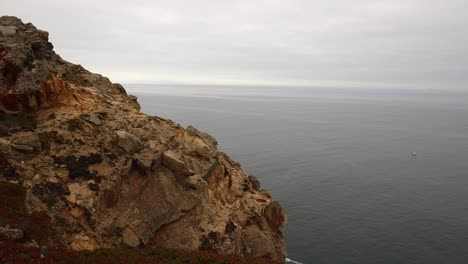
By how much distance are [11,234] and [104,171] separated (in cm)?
860

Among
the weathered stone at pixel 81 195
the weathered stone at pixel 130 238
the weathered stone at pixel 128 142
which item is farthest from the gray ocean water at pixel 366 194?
the weathered stone at pixel 81 195

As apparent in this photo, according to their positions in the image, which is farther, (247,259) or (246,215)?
(246,215)

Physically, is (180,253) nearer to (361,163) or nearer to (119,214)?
(119,214)

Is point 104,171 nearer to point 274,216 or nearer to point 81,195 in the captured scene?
point 81,195

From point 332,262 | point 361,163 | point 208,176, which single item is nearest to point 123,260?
→ point 208,176

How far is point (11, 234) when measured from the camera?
2066 cm

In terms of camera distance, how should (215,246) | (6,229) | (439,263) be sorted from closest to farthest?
1. (6,229)
2. (215,246)
3. (439,263)

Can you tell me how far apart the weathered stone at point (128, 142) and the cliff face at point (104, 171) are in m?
0.08

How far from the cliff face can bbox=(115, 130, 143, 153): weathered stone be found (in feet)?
0.28

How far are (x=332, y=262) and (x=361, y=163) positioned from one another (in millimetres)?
71760

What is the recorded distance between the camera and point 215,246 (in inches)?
1153

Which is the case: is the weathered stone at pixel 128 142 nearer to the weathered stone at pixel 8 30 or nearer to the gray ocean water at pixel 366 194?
the weathered stone at pixel 8 30

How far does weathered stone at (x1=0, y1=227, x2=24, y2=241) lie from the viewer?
2042 centimetres

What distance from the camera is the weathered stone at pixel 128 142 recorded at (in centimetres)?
3033
